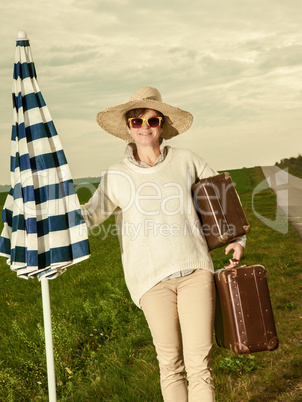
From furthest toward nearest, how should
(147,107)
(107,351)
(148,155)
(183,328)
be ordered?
(107,351), (147,107), (148,155), (183,328)

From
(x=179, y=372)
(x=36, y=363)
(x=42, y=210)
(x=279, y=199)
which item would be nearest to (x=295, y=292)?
(x=36, y=363)

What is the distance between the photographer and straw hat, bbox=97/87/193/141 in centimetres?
378

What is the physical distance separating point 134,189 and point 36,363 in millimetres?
3035

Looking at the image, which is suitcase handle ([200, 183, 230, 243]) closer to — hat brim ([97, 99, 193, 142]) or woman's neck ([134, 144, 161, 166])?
woman's neck ([134, 144, 161, 166])

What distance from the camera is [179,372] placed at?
3443 millimetres

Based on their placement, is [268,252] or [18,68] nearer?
[18,68]

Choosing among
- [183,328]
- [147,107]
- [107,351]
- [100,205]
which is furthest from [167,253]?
[107,351]

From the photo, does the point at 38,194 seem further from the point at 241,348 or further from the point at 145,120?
the point at 241,348

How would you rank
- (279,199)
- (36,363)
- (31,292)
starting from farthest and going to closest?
(279,199)
(31,292)
(36,363)

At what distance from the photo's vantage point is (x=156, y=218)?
3.44 m

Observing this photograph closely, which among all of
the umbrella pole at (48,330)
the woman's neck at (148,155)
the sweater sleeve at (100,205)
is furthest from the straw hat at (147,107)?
the umbrella pole at (48,330)

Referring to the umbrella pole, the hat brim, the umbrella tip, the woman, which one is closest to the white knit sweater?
the woman

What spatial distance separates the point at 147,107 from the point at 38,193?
3.50ft

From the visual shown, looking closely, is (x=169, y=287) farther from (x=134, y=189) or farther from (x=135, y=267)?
(x=134, y=189)
